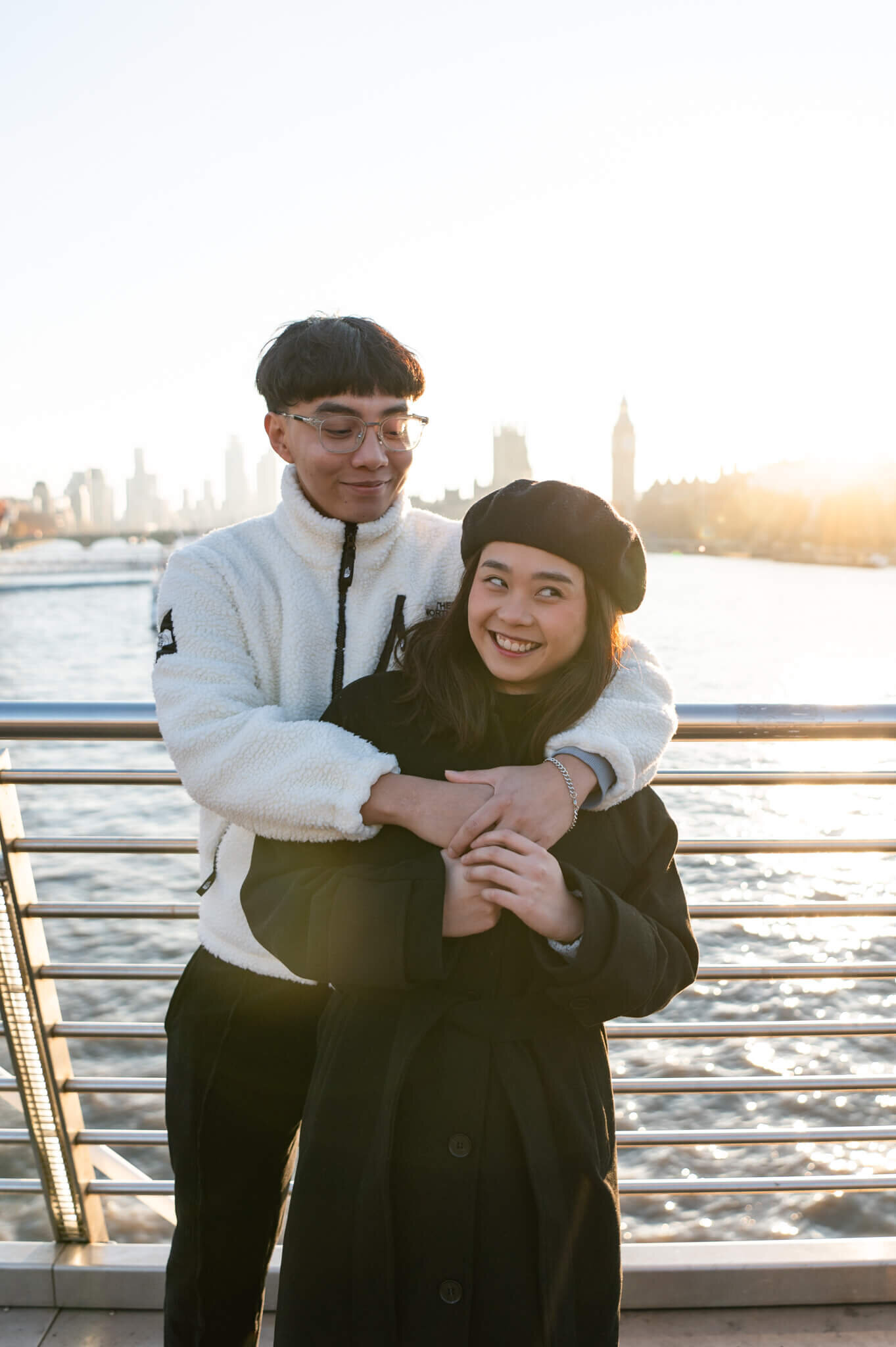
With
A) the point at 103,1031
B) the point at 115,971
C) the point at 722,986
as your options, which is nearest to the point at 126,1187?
the point at 103,1031

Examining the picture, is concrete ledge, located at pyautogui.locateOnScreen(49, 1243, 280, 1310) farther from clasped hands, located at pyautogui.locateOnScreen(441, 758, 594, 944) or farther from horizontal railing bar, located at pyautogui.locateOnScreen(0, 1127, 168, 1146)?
clasped hands, located at pyautogui.locateOnScreen(441, 758, 594, 944)

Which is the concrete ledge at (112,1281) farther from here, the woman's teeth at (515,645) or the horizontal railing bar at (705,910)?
the woman's teeth at (515,645)

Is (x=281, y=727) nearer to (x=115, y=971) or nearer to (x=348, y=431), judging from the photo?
(x=348, y=431)

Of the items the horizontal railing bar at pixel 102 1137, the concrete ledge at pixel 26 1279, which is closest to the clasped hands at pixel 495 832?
the horizontal railing bar at pixel 102 1137

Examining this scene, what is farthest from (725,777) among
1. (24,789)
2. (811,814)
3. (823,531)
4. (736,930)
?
(823,531)

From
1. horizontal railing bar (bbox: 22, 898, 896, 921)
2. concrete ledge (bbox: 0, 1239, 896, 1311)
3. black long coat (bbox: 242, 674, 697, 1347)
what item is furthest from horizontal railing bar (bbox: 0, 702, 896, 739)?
concrete ledge (bbox: 0, 1239, 896, 1311)

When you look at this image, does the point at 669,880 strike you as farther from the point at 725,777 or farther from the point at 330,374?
the point at 330,374

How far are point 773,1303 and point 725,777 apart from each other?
3.69 feet

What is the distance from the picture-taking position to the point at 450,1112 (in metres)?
1.28

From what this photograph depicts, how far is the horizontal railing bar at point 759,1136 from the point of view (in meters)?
2.16

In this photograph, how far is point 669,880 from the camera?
1430mm

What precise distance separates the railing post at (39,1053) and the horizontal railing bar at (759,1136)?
1.16 meters

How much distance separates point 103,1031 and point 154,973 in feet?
0.66

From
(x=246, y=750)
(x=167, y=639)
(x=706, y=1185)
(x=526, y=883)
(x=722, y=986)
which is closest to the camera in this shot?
(x=526, y=883)
